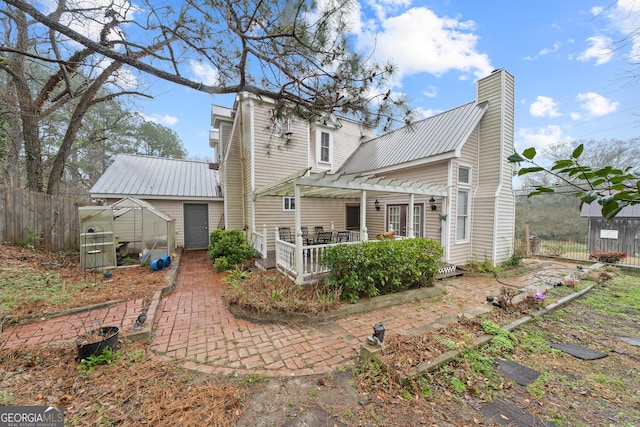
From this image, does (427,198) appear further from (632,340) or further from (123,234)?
(123,234)

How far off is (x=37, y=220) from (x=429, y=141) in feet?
41.1

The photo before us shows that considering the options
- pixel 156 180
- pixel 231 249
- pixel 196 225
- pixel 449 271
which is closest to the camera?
pixel 449 271

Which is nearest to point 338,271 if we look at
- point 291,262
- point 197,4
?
point 291,262

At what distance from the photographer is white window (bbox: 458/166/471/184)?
27.0ft

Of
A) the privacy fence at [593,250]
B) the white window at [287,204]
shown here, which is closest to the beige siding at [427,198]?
the white window at [287,204]

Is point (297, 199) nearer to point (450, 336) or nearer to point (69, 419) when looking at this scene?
point (450, 336)

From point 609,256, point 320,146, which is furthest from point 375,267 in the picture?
point 609,256

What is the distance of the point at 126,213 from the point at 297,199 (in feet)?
21.0

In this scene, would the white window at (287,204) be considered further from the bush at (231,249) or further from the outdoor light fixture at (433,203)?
the outdoor light fixture at (433,203)

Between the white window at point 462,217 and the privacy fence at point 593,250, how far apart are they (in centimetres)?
603

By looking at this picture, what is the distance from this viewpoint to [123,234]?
28.1 feet

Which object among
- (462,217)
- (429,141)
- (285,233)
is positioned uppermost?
(429,141)

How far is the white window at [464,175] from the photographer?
823cm

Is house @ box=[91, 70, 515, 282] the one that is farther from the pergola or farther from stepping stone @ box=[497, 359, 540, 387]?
stepping stone @ box=[497, 359, 540, 387]
